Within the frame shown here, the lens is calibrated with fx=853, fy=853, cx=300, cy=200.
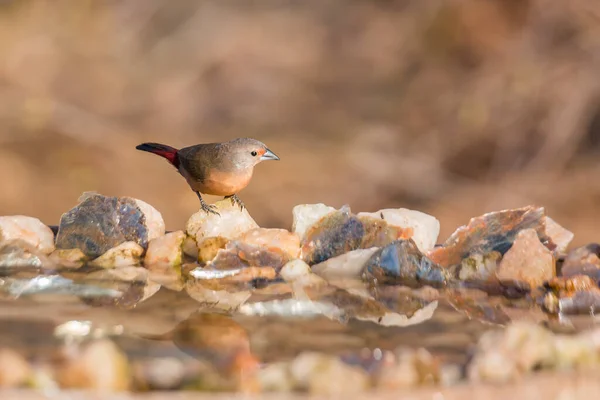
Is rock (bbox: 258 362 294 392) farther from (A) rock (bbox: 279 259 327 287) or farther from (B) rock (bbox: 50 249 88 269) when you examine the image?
(B) rock (bbox: 50 249 88 269)

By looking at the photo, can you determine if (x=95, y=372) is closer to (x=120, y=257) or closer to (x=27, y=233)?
(x=120, y=257)

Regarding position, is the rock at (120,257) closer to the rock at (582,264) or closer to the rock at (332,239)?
the rock at (332,239)

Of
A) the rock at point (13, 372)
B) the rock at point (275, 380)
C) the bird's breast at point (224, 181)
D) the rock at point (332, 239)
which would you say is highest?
the bird's breast at point (224, 181)

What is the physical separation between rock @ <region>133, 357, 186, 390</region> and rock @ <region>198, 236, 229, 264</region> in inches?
27.7

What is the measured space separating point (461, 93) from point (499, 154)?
0.40 m

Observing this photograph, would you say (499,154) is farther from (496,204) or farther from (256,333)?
(256,333)

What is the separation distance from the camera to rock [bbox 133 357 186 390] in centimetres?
96

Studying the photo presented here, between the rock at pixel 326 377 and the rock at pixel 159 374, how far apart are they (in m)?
0.13

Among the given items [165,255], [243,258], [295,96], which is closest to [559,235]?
[243,258]

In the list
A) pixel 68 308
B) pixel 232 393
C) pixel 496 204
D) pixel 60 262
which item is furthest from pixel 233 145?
pixel 496 204

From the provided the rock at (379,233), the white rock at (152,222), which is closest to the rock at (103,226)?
the white rock at (152,222)

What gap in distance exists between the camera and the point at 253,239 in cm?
172

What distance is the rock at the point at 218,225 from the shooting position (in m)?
1.77

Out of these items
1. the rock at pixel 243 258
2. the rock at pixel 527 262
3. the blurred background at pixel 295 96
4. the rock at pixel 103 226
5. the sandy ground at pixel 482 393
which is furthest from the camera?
the blurred background at pixel 295 96
